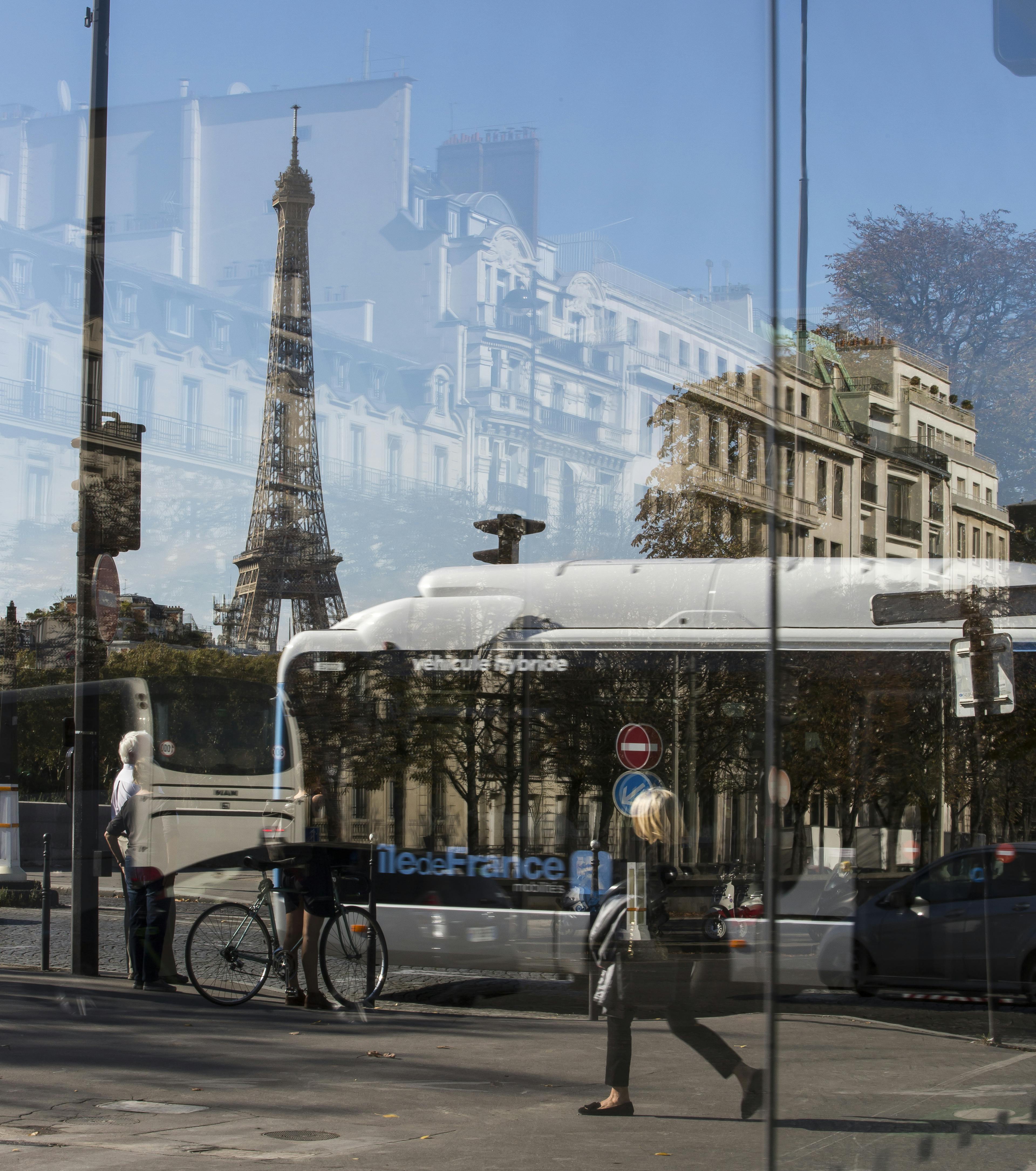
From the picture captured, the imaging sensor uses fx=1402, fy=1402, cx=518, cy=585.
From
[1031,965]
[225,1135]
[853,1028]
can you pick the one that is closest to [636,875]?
[225,1135]

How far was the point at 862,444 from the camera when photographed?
3367mm

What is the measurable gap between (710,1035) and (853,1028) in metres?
1.11

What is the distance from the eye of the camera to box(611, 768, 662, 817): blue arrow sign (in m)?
8.38

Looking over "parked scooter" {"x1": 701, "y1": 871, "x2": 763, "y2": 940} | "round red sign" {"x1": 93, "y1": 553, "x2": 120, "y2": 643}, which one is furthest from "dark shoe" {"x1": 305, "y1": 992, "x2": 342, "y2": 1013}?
"round red sign" {"x1": 93, "y1": 553, "x2": 120, "y2": 643}

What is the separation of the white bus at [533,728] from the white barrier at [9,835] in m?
5.03

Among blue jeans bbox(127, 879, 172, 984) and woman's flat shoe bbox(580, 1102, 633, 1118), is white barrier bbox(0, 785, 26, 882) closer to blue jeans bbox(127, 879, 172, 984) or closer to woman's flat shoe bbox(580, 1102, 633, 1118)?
blue jeans bbox(127, 879, 172, 984)

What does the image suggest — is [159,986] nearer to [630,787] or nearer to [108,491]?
[630,787]

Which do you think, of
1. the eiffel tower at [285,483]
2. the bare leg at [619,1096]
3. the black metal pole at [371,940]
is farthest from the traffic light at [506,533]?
the eiffel tower at [285,483]

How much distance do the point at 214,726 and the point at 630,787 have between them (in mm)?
6881

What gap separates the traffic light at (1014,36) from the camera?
311 cm

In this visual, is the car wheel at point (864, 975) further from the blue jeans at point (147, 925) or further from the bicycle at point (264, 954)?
the blue jeans at point (147, 925)

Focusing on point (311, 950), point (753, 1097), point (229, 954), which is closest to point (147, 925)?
point (229, 954)

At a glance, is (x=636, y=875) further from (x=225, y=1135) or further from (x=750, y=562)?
(x=225, y=1135)

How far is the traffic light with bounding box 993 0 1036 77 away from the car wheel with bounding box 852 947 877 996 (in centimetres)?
320
